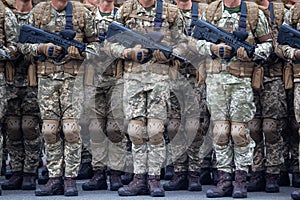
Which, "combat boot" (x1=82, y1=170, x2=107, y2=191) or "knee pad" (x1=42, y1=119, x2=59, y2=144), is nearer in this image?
"knee pad" (x1=42, y1=119, x2=59, y2=144)

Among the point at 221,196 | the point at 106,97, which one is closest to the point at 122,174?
the point at 106,97

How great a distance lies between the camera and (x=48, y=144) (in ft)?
39.4

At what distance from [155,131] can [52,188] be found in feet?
4.42

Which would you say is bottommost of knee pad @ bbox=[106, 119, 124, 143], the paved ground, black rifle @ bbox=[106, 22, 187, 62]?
the paved ground

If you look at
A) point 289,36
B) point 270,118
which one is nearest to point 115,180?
point 270,118

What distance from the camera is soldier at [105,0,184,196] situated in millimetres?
11859

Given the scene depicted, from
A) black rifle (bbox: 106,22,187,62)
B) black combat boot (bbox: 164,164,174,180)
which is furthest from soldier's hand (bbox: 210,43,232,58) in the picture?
black combat boot (bbox: 164,164,174,180)

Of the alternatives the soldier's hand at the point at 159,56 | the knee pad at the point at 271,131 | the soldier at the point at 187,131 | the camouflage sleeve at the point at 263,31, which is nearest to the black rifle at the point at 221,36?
the camouflage sleeve at the point at 263,31

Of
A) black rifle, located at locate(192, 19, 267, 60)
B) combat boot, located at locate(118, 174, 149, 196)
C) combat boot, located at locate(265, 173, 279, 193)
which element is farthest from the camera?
combat boot, located at locate(265, 173, 279, 193)

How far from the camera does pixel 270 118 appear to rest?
1240 centimetres

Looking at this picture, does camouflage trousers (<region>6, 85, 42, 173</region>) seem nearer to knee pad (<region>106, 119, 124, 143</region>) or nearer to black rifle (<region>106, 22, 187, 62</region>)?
knee pad (<region>106, 119, 124, 143</region>)

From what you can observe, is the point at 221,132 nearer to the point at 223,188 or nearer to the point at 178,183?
the point at 223,188

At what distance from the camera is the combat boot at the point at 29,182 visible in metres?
12.6

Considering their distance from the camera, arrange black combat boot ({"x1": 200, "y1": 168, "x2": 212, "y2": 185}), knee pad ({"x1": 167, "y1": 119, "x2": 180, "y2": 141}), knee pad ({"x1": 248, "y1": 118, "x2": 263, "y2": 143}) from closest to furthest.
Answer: knee pad ({"x1": 248, "y1": 118, "x2": 263, "y2": 143}), knee pad ({"x1": 167, "y1": 119, "x2": 180, "y2": 141}), black combat boot ({"x1": 200, "y1": 168, "x2": 212, "y2": 185})
